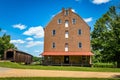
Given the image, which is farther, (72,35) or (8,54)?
(8,54)

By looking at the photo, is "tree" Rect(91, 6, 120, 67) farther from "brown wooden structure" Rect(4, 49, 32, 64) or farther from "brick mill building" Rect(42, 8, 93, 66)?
"brown wooden structure" Rect(4, 49, 32, 64)

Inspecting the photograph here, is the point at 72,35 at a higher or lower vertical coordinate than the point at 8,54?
higher

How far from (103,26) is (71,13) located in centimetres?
850

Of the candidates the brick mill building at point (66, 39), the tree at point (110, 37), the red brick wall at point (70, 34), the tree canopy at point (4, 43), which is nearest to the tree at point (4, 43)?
the tree canopy at point (4, 43)

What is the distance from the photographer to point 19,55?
59.8 m

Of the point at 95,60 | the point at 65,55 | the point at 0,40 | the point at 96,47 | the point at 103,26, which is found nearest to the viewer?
the point at 65,55

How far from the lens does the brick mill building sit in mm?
55469

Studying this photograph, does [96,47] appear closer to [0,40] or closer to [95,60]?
[95,60]

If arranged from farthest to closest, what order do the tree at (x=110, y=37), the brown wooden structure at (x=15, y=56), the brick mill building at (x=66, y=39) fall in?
the brown wooden structure at (x=15, y=56), the brick mill building at (x=66, y=39), the tree at (x=110, y=37)

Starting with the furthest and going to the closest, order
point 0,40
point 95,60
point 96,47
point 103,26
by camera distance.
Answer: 1. point 0,40
2. point 95,60
3. point 96,47
4. point 103,26

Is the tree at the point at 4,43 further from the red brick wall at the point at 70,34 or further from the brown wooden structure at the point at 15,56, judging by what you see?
the red brick wall at the point at 70,34

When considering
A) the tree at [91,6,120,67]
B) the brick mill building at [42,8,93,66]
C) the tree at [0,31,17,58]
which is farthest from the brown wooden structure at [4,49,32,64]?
the tree at [0,31,17,58]

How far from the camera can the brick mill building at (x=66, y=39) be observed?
55.5m

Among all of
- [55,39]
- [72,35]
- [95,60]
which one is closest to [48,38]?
[55,39]
